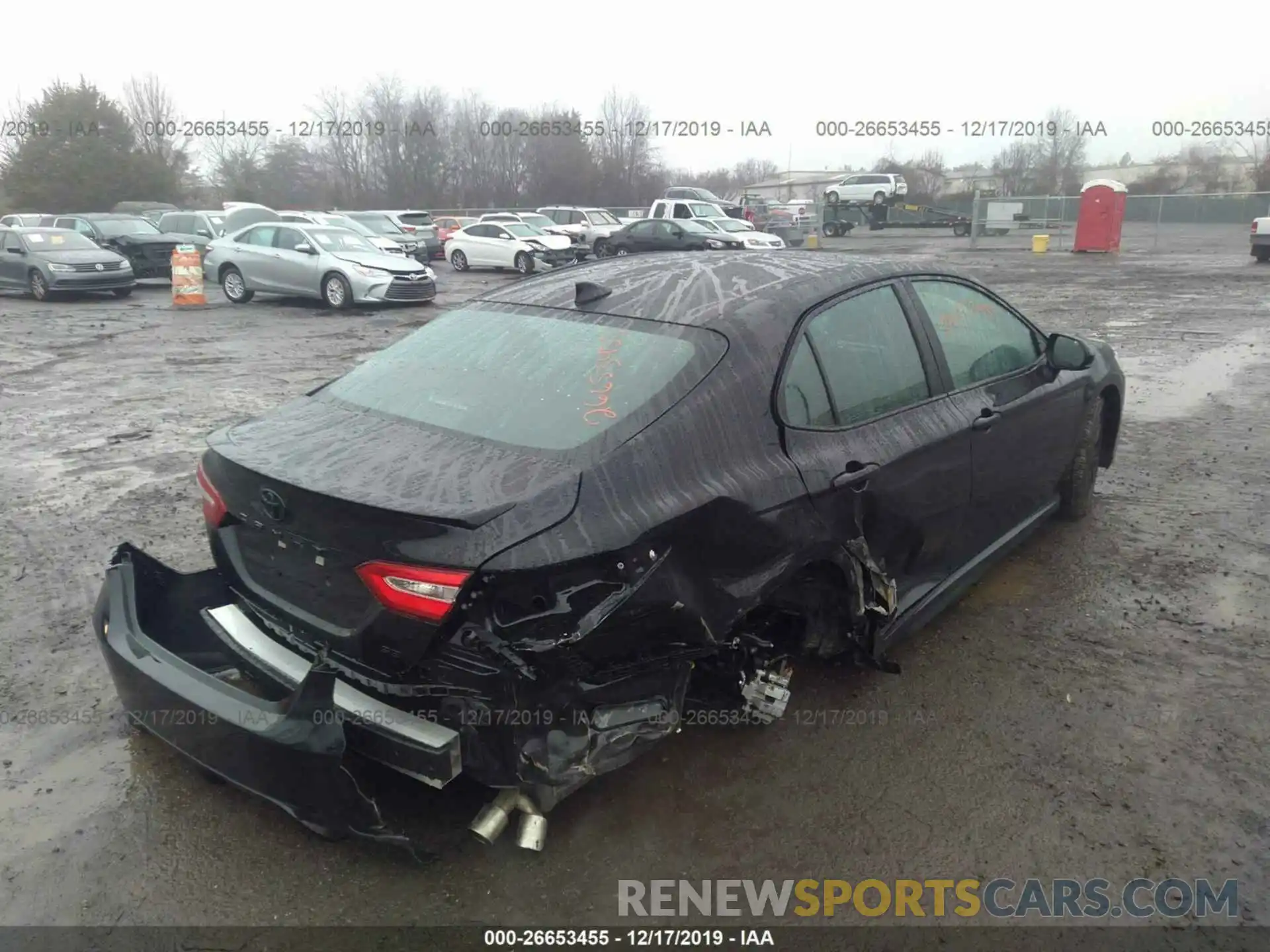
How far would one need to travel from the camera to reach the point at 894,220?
39406 mm

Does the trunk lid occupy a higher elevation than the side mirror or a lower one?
lower

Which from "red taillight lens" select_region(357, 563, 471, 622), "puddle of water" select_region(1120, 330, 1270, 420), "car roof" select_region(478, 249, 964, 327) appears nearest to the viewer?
"red taillight lens" select_region(357, 563, 471, 622)

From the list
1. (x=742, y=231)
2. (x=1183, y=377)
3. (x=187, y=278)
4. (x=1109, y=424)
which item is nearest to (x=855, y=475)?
(x=1109, y=424)

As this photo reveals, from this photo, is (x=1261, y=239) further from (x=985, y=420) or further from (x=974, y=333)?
(x=985, y=420)

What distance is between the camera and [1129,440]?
6.97 m

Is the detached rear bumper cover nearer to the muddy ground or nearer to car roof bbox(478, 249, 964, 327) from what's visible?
the muddy ground

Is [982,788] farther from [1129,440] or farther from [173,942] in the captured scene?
[1129,440]

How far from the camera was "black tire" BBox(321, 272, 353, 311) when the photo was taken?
1648 cm

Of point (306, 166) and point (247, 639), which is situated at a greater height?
point (306, 166)

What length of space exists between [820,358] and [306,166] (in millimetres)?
62303

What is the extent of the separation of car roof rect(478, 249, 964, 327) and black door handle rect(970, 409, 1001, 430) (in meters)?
0.67

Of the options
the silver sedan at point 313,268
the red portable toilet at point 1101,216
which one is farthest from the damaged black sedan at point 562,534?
the red portable toilet at point 1101,216

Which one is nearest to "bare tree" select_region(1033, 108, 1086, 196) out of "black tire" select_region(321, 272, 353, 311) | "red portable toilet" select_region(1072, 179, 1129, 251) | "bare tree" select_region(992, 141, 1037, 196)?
"bare tree" select_region(992, 141, 1037, 196)

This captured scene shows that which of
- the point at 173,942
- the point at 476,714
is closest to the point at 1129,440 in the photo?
the point at 476,714
